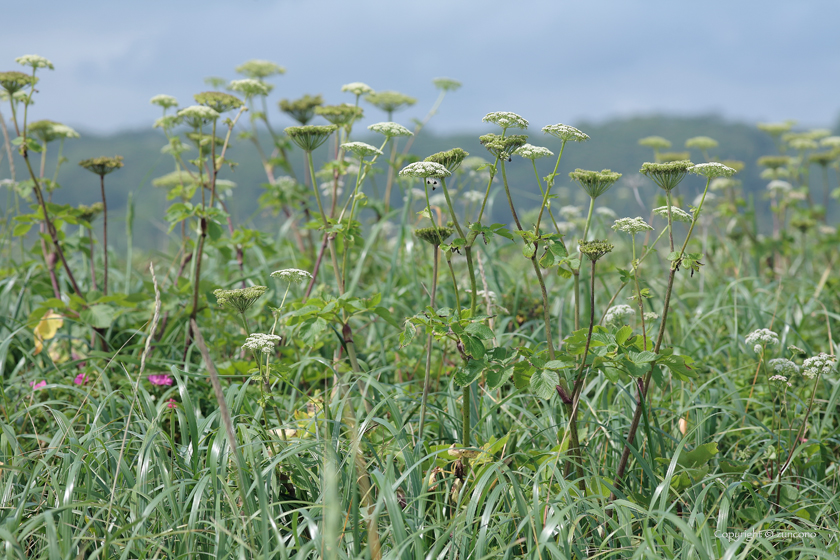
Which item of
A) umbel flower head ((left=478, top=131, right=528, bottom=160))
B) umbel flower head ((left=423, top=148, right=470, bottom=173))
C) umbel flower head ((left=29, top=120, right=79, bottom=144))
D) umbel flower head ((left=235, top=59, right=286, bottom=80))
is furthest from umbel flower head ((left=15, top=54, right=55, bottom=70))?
umbel flower head ((left=478, top=131, right=528, bottom=160))

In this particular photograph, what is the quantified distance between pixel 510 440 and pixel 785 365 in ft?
4.16

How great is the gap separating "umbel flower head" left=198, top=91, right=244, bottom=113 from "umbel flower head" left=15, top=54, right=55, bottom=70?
89cm

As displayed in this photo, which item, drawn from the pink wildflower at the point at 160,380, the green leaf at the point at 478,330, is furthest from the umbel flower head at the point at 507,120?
the pink wildflower at the point at 160,380

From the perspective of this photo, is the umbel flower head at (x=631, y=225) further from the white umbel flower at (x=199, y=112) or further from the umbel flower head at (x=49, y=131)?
the umbel flower head at (x=49, y=131)

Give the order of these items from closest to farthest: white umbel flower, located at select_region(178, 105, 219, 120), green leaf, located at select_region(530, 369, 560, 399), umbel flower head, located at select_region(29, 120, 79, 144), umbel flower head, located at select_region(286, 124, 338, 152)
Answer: green leaf, located at select_region(530, 369, 560, 399) < umbel flower head, located at select_region(286, 124, 338, 152) < white umbel flower, located at select_region(178, 105, 219, 120) < umbel flower head, located at select_region(29, 120, 79, 144)

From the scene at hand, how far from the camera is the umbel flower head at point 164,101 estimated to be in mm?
3686

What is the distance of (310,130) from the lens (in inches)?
103

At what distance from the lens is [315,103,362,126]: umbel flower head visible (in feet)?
10.6

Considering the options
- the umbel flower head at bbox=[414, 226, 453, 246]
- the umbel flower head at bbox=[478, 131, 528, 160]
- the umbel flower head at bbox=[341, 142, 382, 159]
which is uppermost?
the umbel flower head at bbox=[478, 131, 528, 160]

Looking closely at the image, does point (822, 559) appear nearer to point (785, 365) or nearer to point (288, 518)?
point (785, 365)

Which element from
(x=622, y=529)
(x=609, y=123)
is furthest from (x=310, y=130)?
(x=609, y=123)

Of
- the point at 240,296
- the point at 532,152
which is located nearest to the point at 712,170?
the point at 532,152

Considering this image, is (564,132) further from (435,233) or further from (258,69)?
(258,69)

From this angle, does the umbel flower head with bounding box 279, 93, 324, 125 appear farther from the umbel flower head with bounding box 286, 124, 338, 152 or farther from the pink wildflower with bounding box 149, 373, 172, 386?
the pink wildflower with bounding box 149, 373, 172, 386
